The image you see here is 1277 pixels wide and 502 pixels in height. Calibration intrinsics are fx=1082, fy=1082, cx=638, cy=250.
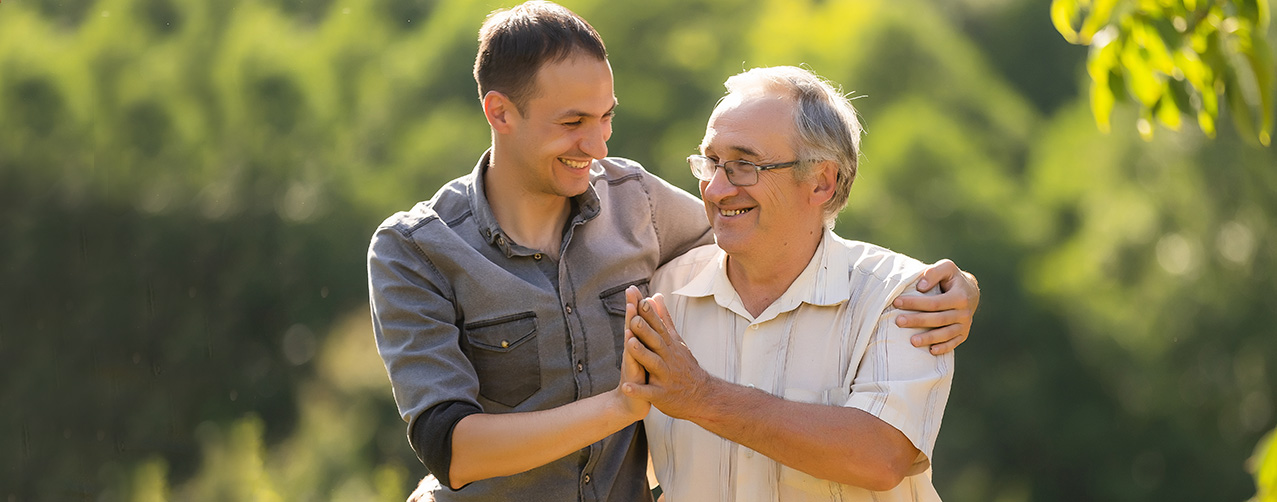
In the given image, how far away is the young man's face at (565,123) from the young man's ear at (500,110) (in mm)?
37

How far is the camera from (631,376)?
7.17ft

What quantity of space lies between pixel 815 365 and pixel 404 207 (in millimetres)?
4816

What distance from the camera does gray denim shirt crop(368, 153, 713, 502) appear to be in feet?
7.66

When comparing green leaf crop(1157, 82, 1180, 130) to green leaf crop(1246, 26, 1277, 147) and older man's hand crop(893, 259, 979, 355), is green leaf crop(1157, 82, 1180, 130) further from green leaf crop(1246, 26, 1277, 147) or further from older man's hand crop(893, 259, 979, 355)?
older man's hand crop(893, 259, 979, 355)

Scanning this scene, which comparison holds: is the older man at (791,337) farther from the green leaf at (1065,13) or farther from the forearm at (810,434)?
the green leaf at (1065,13)

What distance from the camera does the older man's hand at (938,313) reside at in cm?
234

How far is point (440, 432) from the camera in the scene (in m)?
2.26

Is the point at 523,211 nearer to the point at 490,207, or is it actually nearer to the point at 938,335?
the point at 490,207

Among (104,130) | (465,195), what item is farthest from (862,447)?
(104,130)

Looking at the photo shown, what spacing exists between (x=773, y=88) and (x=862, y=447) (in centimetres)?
85

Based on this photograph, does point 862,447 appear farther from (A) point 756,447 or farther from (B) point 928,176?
(B) point 928,176

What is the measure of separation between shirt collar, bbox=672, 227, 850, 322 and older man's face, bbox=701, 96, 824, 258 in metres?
0.09

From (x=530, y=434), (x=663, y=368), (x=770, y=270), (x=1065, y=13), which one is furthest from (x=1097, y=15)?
(x=530, y=434)

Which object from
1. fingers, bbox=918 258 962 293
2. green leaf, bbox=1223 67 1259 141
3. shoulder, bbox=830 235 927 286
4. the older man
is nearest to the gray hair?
the older man
